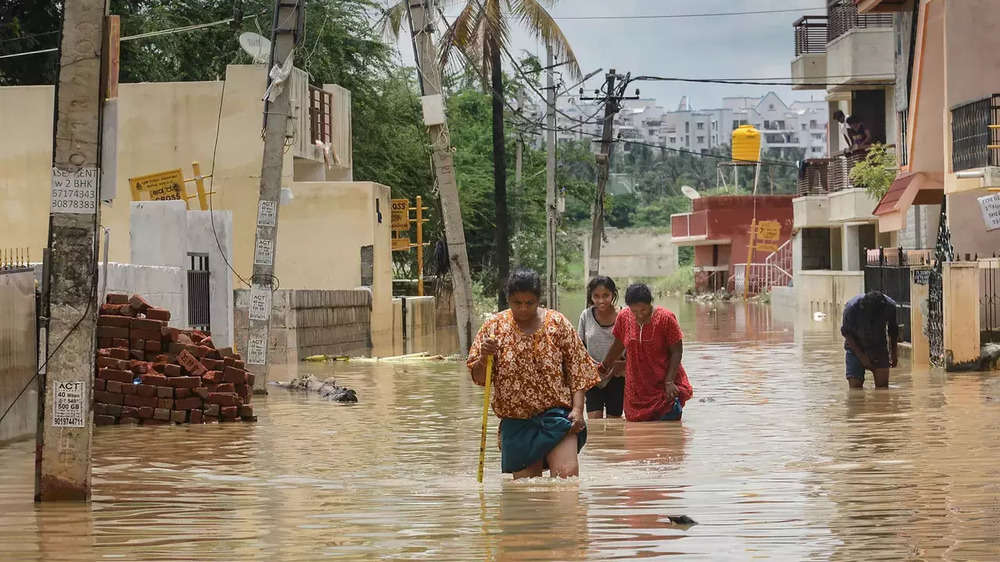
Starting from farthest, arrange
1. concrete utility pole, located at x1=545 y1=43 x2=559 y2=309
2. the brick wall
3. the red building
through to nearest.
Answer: the red building → concrete utility pole, located at x1=545 y1=43 x2=559 y2=309 → the brick wall

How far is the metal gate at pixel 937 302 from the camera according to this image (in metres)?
22.9

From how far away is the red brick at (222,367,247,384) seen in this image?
16.5 m

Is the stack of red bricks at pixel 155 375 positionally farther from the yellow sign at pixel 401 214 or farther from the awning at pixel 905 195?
the yellow sign at pixel 401 214

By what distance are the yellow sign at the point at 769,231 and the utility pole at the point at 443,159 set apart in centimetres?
4614

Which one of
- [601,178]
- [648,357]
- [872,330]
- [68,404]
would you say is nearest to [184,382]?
[648,357]

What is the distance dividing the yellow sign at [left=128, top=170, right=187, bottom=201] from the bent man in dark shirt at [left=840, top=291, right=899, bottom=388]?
16.2 m

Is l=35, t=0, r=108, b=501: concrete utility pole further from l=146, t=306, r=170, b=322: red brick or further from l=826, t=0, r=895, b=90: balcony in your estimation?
l=826, t=0, r=895, b=90: balcony

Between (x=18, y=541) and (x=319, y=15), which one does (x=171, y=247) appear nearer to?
(x=18, y=541)

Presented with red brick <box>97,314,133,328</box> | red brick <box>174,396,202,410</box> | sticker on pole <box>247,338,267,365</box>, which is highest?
red brick <box>97,314,133,328</box>

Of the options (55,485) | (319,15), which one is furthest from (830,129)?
(55,485)

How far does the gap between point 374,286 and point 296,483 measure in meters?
25.2

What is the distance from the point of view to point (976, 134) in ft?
88.0

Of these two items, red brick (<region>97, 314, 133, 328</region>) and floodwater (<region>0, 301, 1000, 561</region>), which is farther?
red brick (<region>97, 314, 133, 328</region>)

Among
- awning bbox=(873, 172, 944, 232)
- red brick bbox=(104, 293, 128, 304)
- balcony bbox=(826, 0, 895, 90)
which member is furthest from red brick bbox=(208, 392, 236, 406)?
balcony bbox=(826, 0, 895, 90)
